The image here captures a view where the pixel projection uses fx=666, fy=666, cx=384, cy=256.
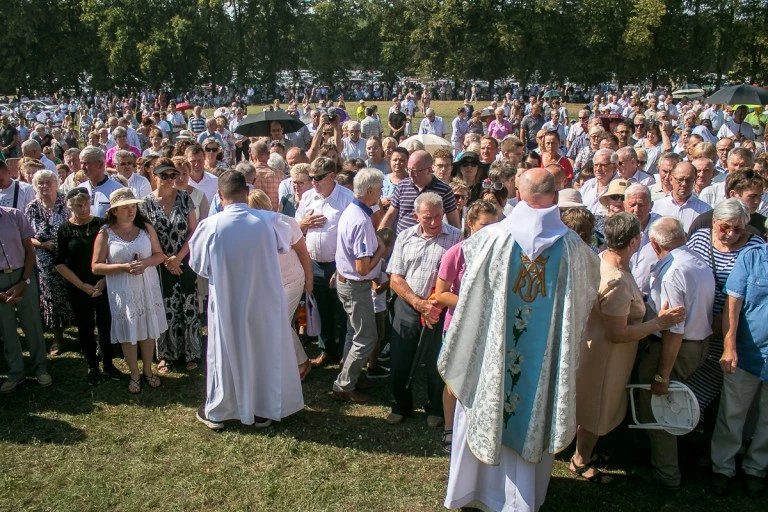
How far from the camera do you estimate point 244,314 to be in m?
5.10

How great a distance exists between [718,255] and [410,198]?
2665 millimetres

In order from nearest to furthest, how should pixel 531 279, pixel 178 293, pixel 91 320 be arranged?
pixel 531 279 < pixel 91 320 < pixel 178 293

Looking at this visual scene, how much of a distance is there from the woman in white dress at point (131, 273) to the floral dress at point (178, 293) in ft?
1.15

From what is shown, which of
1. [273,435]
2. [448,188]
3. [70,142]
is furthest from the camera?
[70,142]

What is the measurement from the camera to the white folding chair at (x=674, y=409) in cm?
424

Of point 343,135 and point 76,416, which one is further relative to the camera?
point 343,135

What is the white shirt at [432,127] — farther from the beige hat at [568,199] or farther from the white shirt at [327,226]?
the beige hat at [568,199]

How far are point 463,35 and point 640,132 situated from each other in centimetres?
4262

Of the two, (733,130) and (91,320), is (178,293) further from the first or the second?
(733,130)

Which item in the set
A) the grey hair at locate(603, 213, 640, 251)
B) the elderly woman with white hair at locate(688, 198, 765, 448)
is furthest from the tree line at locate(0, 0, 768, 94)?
the grey hair at locate(603, 213, 640, 251)

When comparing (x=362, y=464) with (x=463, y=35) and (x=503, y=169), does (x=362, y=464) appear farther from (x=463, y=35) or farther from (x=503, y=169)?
(x=463, y=35)

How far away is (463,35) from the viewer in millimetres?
52250

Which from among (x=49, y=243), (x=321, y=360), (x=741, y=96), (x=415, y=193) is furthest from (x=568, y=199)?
(x=741, y=96)

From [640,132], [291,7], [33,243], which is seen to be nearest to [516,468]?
[33,243]
